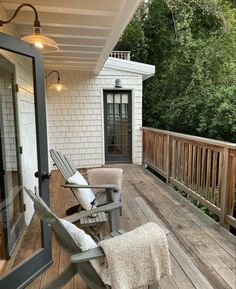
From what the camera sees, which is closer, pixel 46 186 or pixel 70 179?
pixel 46 186

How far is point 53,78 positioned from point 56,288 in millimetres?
5267

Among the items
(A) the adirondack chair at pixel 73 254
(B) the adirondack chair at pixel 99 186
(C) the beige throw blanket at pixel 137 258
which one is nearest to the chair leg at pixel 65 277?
(A) the adirondack chair at pixel 73 254

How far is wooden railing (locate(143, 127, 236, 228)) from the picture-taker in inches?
119

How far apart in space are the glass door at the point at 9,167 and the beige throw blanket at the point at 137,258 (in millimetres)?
1426

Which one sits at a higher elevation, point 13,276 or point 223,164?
point 223,164

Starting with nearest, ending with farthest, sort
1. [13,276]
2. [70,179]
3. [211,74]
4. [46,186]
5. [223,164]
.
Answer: [13,276] → [46,186] → [70,179] → [223,164] → [211,74]

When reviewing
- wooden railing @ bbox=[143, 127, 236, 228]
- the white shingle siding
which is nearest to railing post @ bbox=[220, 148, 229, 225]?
wooden railing @ bbox=[143, 127, 236, 228]

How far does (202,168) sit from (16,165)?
8.32 feet

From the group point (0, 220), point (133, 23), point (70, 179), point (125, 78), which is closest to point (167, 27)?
point (133, 23)

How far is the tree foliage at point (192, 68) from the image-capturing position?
7941 millimetres

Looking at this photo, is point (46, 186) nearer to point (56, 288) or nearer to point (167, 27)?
point (56, 288)

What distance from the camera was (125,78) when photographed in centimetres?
643

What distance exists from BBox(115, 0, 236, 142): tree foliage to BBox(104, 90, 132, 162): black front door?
2.80 metres

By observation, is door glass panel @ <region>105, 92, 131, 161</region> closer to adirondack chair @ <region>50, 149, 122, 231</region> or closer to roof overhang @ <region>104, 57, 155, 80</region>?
roof overhang @ <region>104, 57, 155, 80</region>
